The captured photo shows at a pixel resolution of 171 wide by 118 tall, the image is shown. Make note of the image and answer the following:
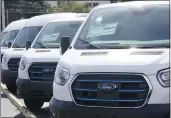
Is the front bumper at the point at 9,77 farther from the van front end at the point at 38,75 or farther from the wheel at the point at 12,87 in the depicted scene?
the van front end at the point at 38,75

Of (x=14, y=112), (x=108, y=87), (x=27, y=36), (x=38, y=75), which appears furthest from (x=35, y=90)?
(x=27, y=36)

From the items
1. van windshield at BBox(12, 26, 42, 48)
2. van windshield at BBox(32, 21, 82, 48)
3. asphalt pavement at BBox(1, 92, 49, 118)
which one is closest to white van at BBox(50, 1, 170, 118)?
asphalt pavement at BBox(1, 92, 49, 118)

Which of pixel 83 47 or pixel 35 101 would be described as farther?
pixel 35 101

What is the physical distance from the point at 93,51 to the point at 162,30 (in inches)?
38.3

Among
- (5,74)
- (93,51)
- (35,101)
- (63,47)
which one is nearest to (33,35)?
(5,74)

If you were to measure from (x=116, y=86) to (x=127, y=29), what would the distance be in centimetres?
127

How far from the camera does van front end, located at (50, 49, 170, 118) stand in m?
5.04

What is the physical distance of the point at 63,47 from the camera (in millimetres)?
6871

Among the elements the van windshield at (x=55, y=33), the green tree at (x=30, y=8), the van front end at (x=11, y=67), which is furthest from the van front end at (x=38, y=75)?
the green tree at (x=30, y=8)

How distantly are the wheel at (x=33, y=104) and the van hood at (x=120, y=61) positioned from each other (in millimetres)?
3458

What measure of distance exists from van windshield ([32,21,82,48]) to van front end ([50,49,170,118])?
4.10m

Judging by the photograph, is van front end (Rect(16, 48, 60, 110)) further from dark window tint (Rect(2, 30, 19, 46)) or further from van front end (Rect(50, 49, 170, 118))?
dark window tint (Rect(2, 30, 19, 46))

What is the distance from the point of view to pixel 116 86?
5.17 m

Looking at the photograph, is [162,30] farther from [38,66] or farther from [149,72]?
[38,66]
